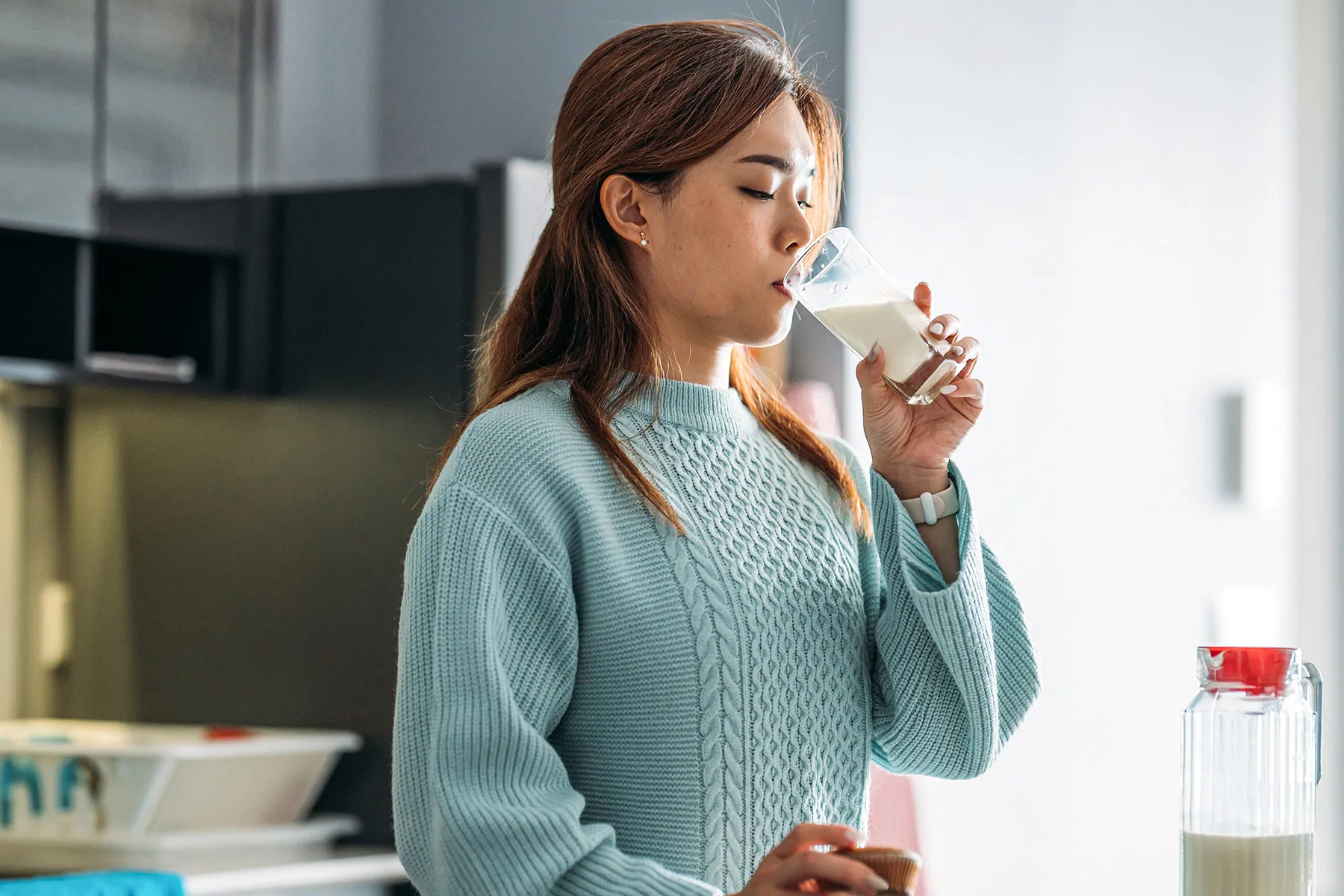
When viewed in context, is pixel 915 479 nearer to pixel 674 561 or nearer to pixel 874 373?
pixel 874 373

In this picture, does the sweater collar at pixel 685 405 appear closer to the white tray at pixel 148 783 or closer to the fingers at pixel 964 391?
the fingers at pixel 964 391

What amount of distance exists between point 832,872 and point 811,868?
0.04 feet

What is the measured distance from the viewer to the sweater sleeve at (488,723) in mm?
942

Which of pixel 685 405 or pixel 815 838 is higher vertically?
pixel 685 405

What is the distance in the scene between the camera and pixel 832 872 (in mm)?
865

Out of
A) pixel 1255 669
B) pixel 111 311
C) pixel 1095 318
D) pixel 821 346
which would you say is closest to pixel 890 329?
pixel 1255 669

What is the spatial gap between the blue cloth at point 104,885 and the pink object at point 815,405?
1031 mm

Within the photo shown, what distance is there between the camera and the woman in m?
0.98

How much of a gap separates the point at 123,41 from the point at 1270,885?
6.80 feet

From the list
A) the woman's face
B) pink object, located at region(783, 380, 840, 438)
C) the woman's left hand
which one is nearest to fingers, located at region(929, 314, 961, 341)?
the woman's left hand

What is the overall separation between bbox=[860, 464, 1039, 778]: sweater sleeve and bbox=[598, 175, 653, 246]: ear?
0.24 meters

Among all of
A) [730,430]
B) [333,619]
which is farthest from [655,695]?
[333,619]

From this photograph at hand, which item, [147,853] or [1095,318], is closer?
[147,853]

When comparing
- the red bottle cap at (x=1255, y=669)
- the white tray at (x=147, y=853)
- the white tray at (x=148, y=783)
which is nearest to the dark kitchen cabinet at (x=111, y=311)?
the white tray at (x=148, y=783)
